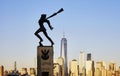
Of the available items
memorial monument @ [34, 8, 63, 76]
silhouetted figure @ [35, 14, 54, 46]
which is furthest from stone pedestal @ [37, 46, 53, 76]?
silhouetted figure @ [35, 14, 54, 46]

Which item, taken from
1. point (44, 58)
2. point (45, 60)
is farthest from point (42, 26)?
point (45, 60)

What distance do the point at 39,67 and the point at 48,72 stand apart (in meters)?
→ 0.62

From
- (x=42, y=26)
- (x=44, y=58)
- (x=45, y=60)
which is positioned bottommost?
(x=45, y=60)

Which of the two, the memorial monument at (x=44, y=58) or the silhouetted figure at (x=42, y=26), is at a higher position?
the silhouetted figure at (x=42, y=26)

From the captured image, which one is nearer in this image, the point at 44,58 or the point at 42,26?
the point at 44,58

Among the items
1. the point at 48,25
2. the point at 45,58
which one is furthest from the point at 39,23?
the point at 45,58

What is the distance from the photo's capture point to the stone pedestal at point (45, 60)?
24719mm

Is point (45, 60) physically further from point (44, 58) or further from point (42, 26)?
point (42, 26)

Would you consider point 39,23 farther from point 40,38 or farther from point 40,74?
point 40,74

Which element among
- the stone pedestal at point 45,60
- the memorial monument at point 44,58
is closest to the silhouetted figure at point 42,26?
the memorial monument at point 44,58

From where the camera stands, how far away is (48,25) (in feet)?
82.2

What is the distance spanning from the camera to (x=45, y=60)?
24.8m

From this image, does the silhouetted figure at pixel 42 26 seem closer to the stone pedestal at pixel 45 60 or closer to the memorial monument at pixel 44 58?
the memorial monument at pixel 44 58

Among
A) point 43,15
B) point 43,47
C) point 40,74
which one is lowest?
point 40,74
